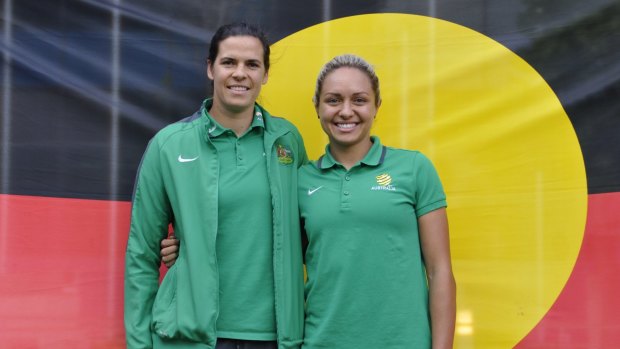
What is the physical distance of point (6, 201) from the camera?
273 cm

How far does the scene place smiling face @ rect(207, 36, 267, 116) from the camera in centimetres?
222

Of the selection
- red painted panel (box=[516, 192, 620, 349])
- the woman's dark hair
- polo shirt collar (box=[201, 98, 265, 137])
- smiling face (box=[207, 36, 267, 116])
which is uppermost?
the woman's dark hair

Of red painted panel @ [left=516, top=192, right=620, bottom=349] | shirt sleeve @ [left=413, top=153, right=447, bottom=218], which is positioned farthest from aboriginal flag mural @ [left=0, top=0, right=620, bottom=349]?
shirt sleeve @ [left=413, top=153, right=447, bottom=218]

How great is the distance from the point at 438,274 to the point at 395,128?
802mm

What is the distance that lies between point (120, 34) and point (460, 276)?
153 centimetres

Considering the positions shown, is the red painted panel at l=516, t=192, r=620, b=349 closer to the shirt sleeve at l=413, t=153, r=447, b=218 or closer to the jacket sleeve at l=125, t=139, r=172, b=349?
the shirt sleeve at l=413, t=153, r=447, b=218

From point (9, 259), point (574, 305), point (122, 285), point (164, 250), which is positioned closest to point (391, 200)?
point (164, 250)

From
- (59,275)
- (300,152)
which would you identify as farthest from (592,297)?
(59,275)

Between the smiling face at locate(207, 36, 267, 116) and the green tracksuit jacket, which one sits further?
the smiling face at locate(207, 36, 267, 116)

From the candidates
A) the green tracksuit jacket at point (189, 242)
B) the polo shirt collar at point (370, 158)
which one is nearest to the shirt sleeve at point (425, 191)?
the polo shirt collar at point (370, 158)

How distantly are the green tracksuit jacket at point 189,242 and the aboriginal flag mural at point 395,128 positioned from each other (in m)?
0.55

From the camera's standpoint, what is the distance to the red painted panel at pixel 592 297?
8.68 ft

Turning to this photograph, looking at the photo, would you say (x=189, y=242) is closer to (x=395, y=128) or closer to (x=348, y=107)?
(x=348, y=107)

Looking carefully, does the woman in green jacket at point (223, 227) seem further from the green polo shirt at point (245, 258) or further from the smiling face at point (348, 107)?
the smiling face at point (348, 107)
